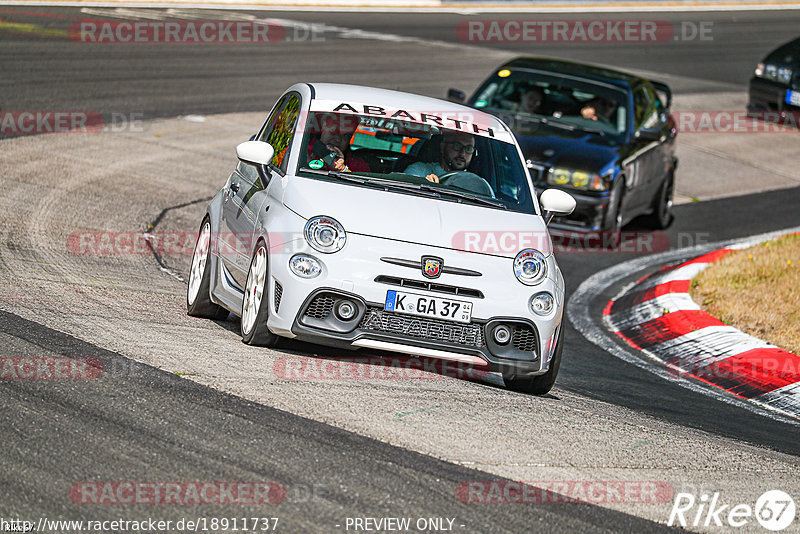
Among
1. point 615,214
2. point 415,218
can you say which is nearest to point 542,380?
point 415,218

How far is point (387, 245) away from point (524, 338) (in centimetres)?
94

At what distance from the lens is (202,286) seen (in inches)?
303

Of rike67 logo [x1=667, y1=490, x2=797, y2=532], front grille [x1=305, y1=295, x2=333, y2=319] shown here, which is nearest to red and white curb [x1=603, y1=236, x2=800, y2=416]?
rike67 logo [x1=667, y1=490, x2=797, y2=532]

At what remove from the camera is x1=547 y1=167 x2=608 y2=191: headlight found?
12273 mm

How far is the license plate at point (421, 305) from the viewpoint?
6.45 m

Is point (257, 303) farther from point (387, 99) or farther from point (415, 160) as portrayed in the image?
point (387, 99)

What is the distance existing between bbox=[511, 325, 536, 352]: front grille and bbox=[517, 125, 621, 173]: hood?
5915 millimetres

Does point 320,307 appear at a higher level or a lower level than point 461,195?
lower

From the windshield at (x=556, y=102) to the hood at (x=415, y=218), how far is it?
251 inches

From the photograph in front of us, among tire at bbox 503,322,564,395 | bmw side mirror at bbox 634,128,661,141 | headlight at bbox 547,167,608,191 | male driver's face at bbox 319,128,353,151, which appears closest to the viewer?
tire at bbox 503,322,564,395

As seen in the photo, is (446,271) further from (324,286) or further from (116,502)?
(116,502)

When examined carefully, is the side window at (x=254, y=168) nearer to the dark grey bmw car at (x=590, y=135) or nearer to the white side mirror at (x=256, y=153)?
the white side mirror at (x=256, y=153)

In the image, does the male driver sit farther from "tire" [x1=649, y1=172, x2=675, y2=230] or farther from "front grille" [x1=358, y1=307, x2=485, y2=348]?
"tire" [x1=649, y1=172, x2=675, y2=230]

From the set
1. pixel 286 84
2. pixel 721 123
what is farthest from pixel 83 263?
pixel 721 123
